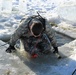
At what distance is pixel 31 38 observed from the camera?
4.50 m

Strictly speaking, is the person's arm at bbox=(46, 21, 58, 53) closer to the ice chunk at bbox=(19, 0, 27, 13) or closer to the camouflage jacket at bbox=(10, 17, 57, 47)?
the camouflage jacket at bbox=(10, 17, 57, 47)

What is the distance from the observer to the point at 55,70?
3926 millimetres

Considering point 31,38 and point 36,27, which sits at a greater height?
point 36,27

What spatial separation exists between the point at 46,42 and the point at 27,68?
2.97 feet

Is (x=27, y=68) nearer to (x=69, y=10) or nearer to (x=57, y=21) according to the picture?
(x=57, y=21)

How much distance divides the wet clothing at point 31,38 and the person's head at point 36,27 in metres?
0.21

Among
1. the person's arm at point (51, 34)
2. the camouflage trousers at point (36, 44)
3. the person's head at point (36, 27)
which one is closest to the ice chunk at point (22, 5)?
the camouflage trousers at point (36, 44)

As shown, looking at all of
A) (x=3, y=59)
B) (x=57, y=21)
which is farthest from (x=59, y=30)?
(x=3, y=59)

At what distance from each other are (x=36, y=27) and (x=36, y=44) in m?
0.56

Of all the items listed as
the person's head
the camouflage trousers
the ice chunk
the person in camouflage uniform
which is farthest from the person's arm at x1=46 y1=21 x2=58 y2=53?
the ice chunk

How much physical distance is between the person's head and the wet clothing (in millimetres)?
209

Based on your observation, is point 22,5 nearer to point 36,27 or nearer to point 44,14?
point 44,14

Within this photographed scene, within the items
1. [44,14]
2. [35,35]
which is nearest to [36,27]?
[35,35]

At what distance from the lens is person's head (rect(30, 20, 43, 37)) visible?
13.4ft
